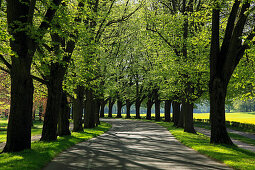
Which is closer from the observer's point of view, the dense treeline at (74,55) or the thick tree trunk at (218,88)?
the dense treeline at (74,55)

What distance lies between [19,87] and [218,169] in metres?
8.45

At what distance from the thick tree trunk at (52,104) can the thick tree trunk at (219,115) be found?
9231 mm

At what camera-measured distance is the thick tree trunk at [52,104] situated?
1538cm

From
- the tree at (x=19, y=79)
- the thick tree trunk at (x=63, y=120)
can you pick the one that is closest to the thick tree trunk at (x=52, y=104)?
the thick tree trunk at (x=63, y=120)

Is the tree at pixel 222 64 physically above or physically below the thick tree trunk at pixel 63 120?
above

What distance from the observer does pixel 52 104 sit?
607 inches

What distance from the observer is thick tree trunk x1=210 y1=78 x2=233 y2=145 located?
48.0ft

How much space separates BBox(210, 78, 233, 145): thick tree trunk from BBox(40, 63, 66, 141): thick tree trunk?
9231 millimetres

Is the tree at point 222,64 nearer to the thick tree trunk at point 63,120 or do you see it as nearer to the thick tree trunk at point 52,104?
the thick tree trunk at point 52,104

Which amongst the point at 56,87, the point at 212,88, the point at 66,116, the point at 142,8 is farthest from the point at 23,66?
the point at 142,8

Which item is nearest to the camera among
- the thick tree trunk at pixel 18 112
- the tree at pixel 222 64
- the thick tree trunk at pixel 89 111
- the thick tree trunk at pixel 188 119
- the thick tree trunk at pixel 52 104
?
A: the thick tree trunk at pixel 18 112

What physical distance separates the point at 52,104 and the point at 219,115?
9.70m

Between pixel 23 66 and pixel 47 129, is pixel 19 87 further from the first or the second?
pixel 47 129

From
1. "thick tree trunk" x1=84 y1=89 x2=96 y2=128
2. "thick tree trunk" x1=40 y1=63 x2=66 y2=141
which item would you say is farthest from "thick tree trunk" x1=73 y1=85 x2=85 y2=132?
"thick tree trunk" x1=40 y1=63 x2=66 y2=141
